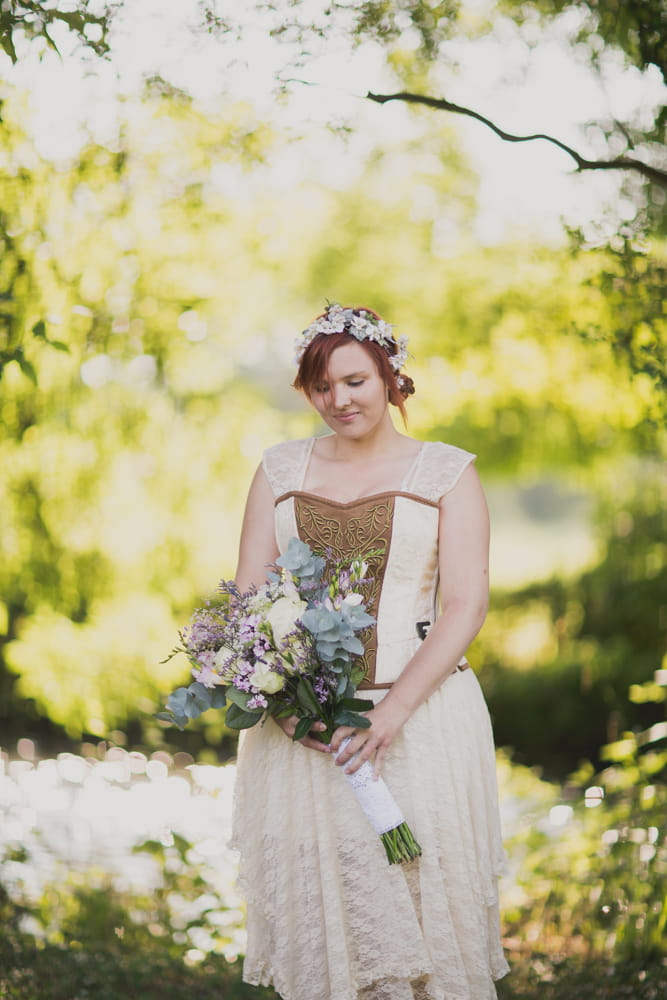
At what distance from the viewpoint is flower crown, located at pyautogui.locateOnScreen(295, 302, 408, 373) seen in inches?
103

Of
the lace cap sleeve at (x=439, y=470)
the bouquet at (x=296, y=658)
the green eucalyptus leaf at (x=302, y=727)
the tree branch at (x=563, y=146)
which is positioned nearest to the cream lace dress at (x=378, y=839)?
the lace cap sleeve at (x=439, y=470)

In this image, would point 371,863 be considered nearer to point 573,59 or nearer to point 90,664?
point 573,59

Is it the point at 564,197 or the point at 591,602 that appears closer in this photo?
the point at 564,197

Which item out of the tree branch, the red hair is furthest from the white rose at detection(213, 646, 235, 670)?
the tree branch

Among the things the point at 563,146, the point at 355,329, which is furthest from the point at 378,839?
the point at 563,146

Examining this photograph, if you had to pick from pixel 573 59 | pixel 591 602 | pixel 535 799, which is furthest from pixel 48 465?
pixel 591 602

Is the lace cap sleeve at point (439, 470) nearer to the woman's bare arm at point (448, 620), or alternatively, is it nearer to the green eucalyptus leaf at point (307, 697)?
the woman's bare arm at point (448, 620)

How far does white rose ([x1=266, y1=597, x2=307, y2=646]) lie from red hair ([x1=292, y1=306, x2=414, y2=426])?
607 mm

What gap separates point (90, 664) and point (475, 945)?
4.07 meters

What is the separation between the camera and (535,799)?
19.6ft

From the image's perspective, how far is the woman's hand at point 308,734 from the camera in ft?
8.16

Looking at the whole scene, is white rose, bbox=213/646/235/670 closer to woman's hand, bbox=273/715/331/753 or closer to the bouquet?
the bouquet

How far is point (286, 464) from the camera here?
111 inches

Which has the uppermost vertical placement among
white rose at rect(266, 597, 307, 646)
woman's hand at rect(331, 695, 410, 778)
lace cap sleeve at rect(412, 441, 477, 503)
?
lace cap sleeve at rect(412, 441, 477, 503)
